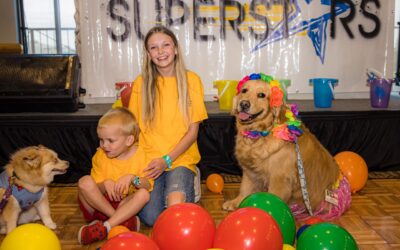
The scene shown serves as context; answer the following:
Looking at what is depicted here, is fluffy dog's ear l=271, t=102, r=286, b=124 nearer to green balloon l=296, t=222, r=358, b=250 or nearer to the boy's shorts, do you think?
green balloon l=296, t=222, r=358, b=250

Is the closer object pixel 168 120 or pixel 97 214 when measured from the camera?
pixel 97 214

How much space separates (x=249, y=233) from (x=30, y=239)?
3.00 feet

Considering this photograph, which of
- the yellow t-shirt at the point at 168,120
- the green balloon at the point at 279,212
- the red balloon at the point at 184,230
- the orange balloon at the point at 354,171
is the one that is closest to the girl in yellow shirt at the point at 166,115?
the yellow t-shirt at the point at 168,120

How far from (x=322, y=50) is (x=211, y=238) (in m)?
3.12

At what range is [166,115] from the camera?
2.56 meters

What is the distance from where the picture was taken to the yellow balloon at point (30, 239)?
1706 millimetres

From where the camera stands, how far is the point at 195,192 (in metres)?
2.71

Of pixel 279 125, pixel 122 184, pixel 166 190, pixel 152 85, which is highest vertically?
pixel 152 85

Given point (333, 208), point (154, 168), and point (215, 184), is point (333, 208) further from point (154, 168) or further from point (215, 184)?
point (154, 168)

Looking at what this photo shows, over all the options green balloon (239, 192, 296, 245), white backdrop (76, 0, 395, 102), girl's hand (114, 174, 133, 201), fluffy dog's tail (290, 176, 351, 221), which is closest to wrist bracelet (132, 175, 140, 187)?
girl's hand (114, 174, 133, 201)

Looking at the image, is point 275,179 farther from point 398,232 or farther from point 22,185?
point 22,185

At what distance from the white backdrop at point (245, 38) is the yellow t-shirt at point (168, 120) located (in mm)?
1693

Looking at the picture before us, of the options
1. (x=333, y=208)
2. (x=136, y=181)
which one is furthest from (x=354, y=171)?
(x=136, y=181)

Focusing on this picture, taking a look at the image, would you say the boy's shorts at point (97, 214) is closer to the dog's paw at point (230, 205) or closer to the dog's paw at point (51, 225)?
the dog's paw at point (51, 225)
